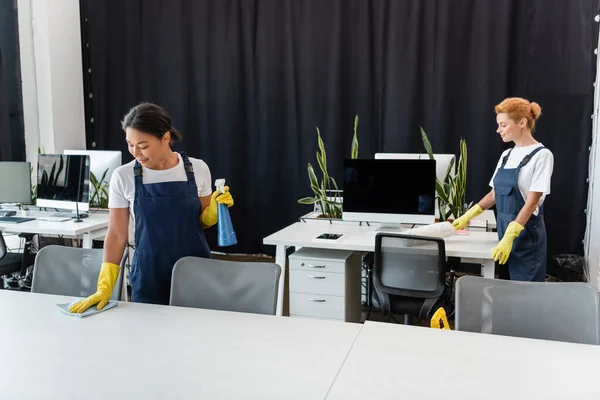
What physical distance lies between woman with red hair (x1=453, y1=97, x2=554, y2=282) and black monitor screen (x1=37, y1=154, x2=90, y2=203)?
2.78 meters

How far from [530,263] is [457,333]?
1371 mm

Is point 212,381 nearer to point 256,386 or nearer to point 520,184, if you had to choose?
point 256,386

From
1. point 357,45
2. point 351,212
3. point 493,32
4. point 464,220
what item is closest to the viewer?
point 464,220

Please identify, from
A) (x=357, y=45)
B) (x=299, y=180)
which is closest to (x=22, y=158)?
(x=299, y=180)

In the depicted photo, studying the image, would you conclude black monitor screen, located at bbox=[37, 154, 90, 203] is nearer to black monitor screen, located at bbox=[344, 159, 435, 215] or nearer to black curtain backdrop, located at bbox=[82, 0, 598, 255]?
black curtain backdrop, located at bbox=[82, 0, 598, 255]

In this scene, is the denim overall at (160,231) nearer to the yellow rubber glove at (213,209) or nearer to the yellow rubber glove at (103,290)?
the yellow rubber glove at (213,209)

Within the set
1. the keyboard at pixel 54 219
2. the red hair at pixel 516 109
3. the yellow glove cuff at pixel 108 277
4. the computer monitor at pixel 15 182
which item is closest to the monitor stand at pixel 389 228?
the red hair at pixel 516 109

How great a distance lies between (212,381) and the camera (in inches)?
50.3

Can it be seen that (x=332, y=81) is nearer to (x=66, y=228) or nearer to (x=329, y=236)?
(x=329, y=236)

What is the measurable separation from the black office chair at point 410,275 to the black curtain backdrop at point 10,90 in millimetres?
3829

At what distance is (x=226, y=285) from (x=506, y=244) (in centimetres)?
147

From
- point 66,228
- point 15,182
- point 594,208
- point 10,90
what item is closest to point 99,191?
point 15,182

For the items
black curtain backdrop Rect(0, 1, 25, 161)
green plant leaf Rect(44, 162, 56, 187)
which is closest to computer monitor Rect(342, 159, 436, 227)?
green plant leaf Rect(44, 162, 56, 187)

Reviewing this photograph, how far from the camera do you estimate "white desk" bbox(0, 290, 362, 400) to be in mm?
1239
